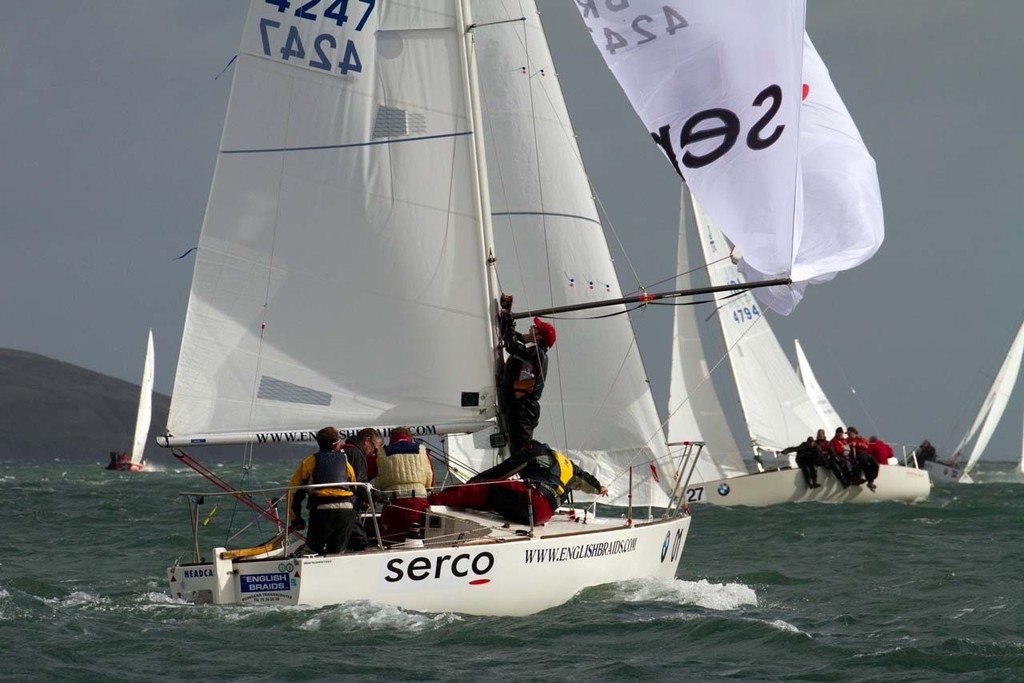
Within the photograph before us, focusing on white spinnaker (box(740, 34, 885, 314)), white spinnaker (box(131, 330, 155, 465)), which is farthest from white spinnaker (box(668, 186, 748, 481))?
white spinnaker (box(131, 330, 155, 465))


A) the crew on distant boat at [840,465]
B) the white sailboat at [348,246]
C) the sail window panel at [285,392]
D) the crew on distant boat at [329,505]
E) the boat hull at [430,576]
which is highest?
the white sailboat at [348,246]

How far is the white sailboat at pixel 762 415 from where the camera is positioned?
25.9 m

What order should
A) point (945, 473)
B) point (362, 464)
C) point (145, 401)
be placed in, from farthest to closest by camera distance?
point (145, 401) < point (945, 473) < point (362, 464)

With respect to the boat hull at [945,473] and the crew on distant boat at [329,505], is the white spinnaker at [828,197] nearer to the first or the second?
the crew on distant boat at [329,505]

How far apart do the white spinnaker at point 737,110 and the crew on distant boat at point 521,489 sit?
2238 millimetres

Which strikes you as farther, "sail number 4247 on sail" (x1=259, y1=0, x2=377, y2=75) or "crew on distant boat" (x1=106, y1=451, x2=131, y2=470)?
"crew on distant boat" (x1=106, y1=451, x2=131, y2=470)

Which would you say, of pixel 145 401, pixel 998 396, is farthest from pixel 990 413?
pixel 145 401

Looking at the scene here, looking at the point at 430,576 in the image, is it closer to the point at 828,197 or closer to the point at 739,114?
the point at 739,114

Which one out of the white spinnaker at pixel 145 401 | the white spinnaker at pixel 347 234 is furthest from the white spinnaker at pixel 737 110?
the white spinnaker at pixel 145 401

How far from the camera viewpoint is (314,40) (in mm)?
12711

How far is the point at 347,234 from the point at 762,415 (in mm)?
18489

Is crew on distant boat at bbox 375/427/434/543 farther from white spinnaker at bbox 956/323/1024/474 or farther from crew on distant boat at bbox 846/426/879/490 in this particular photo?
white spinnaker at bbox 956/323/1024/474

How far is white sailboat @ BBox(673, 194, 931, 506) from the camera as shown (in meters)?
25.9

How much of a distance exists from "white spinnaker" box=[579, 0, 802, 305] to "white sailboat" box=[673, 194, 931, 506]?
41.9 ft
